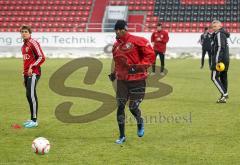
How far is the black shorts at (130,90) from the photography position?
934 centimetres

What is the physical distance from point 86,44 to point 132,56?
82.3 feet

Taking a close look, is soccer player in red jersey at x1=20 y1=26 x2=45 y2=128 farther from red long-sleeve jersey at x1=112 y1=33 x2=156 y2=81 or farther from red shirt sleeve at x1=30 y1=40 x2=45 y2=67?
red long-sleeve jersey at x1=112 y1=33 x2=156 y2=81

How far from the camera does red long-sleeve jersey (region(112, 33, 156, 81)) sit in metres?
9.11

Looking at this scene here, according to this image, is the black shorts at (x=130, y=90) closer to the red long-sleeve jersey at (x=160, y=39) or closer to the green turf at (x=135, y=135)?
the green turf at (x=135, y=135)

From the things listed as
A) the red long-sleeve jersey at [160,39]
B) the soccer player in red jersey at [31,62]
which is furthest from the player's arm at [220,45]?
the red long-sleeve jersey at [160,39]

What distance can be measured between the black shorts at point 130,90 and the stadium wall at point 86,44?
76.2 ft

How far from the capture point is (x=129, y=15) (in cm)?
4147

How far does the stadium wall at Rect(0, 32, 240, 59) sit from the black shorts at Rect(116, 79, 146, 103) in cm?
2321

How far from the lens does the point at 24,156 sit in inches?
332

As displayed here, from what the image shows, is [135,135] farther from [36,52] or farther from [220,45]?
[220,45]

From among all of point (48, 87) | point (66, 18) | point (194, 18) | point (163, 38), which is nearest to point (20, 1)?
point (66, 18)

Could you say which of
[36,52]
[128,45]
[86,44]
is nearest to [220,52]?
[36,52]

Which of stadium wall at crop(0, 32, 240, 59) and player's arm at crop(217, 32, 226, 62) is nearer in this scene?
player's arm at crop(217, 32, 226, 62)

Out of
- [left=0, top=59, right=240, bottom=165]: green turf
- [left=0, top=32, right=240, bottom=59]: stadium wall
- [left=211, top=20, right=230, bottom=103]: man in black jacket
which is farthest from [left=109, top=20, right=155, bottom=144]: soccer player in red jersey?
[left=0, top=32, right=240, bottom=59]: stadium wall
